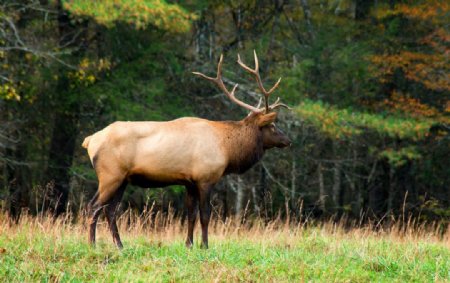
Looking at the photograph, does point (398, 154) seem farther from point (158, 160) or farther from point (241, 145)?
point (158, 160)

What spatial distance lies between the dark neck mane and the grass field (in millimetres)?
924

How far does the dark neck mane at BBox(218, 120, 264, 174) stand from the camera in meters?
9.20

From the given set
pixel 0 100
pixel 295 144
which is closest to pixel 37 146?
pixel 0 100

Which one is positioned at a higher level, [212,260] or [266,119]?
[266,119]

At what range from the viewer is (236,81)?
18156 millimetres

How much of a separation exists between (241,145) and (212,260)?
205 cm

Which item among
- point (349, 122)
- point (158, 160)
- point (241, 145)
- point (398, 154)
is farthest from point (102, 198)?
point (398, 154)

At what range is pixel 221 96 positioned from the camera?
18.5 meters

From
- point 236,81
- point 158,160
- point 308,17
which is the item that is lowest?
point 158,160

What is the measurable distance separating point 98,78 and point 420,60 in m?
8.30

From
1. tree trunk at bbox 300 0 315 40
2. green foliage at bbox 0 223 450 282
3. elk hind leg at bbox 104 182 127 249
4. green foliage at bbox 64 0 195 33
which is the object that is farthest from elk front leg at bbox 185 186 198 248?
tree trunk at bbox 300 0 315 40

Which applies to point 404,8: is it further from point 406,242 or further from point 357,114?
point 406,242

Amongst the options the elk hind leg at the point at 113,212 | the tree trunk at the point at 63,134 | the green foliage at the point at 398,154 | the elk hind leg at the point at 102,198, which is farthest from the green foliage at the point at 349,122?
the elk hind leg at the point at 102,198

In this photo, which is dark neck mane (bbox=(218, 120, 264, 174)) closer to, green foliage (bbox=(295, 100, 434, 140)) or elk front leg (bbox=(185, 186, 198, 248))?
elk front leg (bbox=(185, 186, 198, 248))
